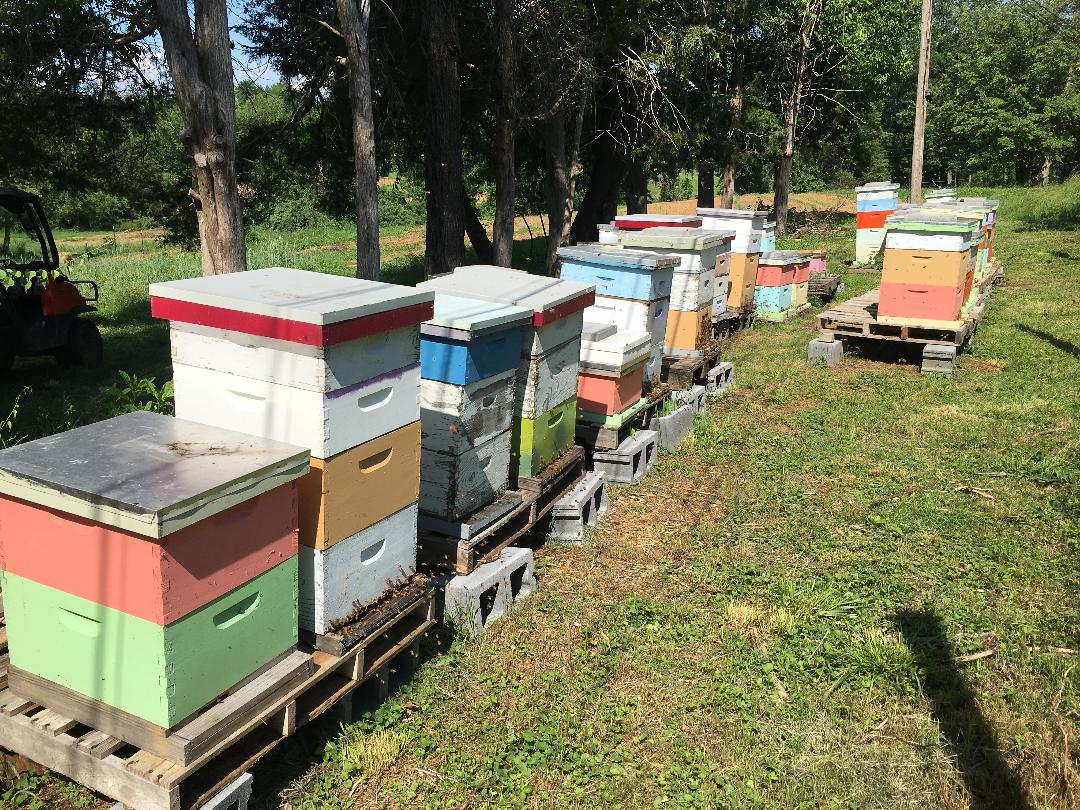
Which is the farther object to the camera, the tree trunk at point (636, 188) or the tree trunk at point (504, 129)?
the tree trunk at point (636, 188)

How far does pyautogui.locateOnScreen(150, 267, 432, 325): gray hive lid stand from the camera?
307cm

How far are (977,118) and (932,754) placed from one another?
4249 centimetres

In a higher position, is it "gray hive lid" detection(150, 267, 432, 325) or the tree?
the tree

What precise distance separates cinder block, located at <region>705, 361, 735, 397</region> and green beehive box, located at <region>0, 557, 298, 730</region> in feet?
21.1

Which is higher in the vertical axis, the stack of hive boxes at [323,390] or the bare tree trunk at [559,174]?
the bare tree trunk at [559,174]

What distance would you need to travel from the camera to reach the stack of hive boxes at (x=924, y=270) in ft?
29.5

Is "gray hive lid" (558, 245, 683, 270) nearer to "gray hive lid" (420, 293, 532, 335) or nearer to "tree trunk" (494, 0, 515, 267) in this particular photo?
"gray hive lid" (420, 293, 532, 335)

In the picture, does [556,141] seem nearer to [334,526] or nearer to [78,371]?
[78,371]

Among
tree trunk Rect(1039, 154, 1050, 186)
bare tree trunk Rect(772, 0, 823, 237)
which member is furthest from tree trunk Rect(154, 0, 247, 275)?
tree trunk Rect(1039, 154, 1050, 186)

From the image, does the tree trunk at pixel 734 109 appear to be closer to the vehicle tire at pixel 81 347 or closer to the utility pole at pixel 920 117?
the utility pole at pixel 920 117

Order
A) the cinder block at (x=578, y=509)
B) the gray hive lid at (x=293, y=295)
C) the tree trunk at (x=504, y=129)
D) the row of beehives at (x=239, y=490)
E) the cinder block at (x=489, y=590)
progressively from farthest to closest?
the tree trunk at (x=504, y=129) < the cinder block at (x=578, y=509) < the cinder block at (x=489, y=590) < the gray hive lid at (x=293, y=295) < the row of beehives at (x=239, y=490)

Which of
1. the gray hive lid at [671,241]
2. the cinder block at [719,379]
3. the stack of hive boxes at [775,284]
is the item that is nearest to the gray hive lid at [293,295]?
the gray hive lid at [671,241]

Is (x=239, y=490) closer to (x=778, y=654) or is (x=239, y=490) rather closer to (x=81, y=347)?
(x=778, y=654)

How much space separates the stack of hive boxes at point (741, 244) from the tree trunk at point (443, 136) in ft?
10.9
